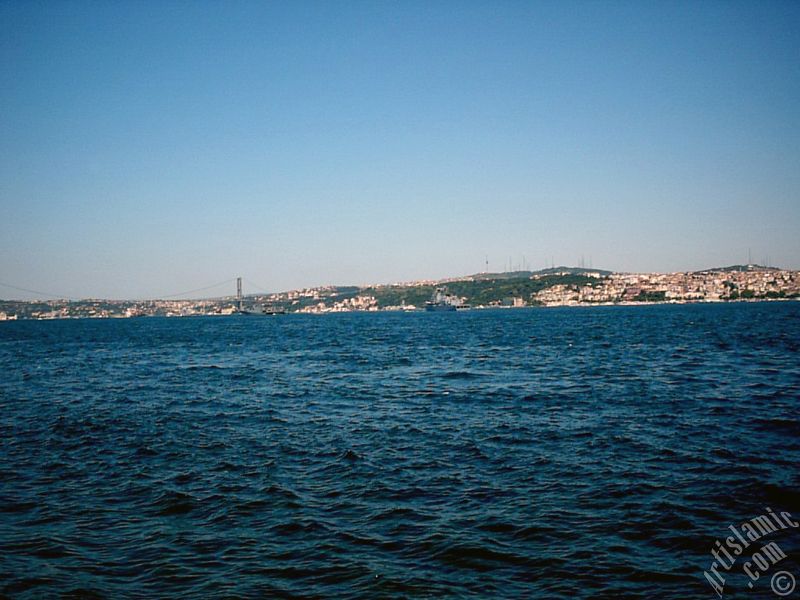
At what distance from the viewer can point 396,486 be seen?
13664 mm

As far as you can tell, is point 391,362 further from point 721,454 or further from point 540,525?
point 540,525

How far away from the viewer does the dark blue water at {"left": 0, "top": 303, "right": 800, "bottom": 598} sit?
9.36m

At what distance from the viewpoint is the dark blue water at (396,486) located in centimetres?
936
